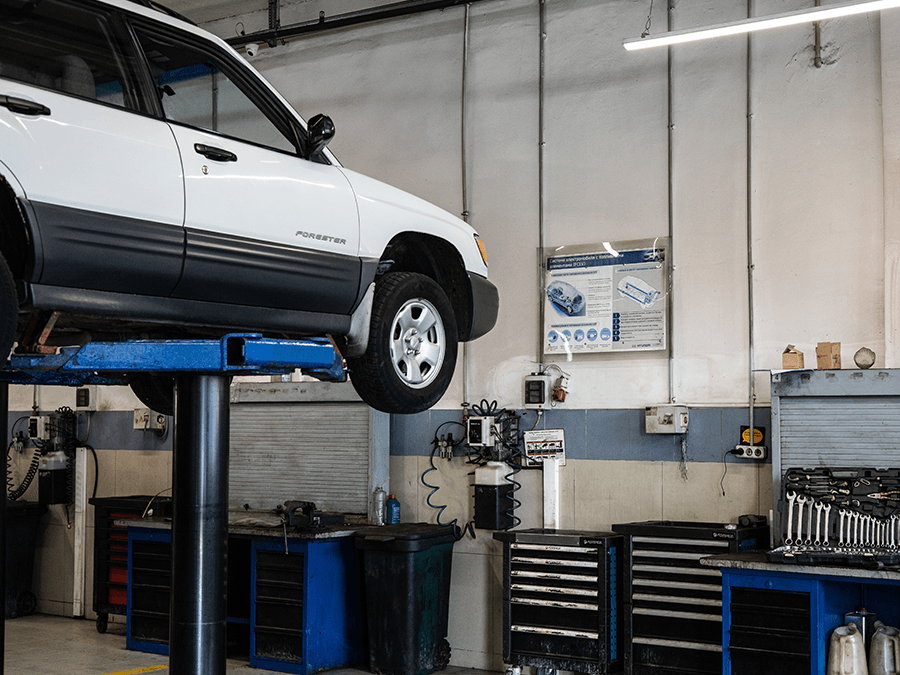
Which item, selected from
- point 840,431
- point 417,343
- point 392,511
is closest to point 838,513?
point 840,431

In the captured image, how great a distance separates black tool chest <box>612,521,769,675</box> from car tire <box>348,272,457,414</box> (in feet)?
6.58

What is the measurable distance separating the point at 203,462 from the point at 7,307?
84 cm

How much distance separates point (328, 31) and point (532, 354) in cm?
280

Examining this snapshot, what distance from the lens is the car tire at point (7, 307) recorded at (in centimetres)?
215

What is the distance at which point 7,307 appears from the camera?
7.09 ft

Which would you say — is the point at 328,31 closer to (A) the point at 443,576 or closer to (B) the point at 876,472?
(A) the point at 443,576

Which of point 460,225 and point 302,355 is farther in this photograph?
point 460,225

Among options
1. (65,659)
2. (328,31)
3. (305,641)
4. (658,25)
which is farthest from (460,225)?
(65,659)

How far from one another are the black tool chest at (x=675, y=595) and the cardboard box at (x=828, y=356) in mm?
907

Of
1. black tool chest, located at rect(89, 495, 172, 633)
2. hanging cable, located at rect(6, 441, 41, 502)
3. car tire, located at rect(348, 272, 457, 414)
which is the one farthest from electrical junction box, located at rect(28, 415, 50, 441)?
car tire, located at rect(348, 272, 457, 414)

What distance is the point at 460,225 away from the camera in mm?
3816

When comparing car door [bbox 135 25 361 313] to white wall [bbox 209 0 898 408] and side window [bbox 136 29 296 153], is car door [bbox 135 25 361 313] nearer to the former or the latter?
side window [bbox 136 29 296 153]

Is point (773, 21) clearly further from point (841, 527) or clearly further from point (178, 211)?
point (178, 211)

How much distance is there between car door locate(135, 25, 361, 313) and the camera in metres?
2.65
